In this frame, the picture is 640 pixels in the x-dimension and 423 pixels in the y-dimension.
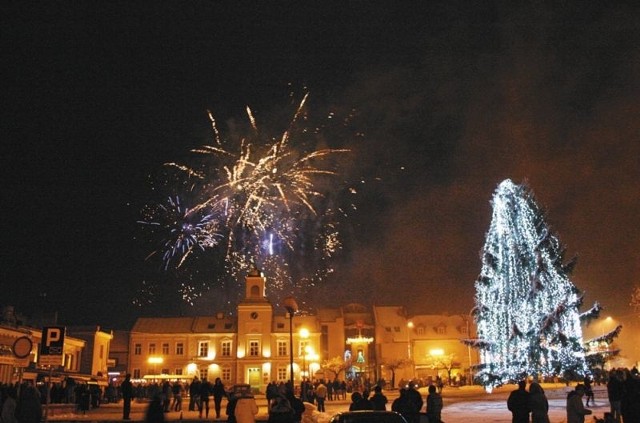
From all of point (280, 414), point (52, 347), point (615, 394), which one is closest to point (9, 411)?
point (52, 347)

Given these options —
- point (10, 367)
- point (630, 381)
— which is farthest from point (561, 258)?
point (10, 367)

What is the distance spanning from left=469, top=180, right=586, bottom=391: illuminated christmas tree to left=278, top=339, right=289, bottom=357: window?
46128 millimetres

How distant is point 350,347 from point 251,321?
1343 cm

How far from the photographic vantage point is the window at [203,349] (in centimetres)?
7812

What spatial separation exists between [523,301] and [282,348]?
49681 millimetres

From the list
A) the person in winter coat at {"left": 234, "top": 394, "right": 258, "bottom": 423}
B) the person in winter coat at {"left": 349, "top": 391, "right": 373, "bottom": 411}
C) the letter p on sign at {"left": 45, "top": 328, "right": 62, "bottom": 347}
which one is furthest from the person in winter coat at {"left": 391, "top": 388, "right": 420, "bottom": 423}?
the letter p on sign at {"left": 45, "top": 328, "right": 62, "bottom": 347}

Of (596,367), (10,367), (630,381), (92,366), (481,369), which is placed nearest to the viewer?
(630,381)

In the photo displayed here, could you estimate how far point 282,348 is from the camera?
76812mm

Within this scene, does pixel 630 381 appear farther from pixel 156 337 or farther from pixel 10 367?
pixel 156 337

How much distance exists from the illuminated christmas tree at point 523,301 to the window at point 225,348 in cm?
5007

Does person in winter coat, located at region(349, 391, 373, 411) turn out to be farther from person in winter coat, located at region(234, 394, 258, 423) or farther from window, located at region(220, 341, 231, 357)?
window, located at region(220, 341, 231, 357)

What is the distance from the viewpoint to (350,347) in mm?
80000

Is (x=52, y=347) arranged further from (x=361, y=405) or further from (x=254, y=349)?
(x=254, y=349)

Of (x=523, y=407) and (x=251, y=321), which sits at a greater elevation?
(x=251, y=321)
